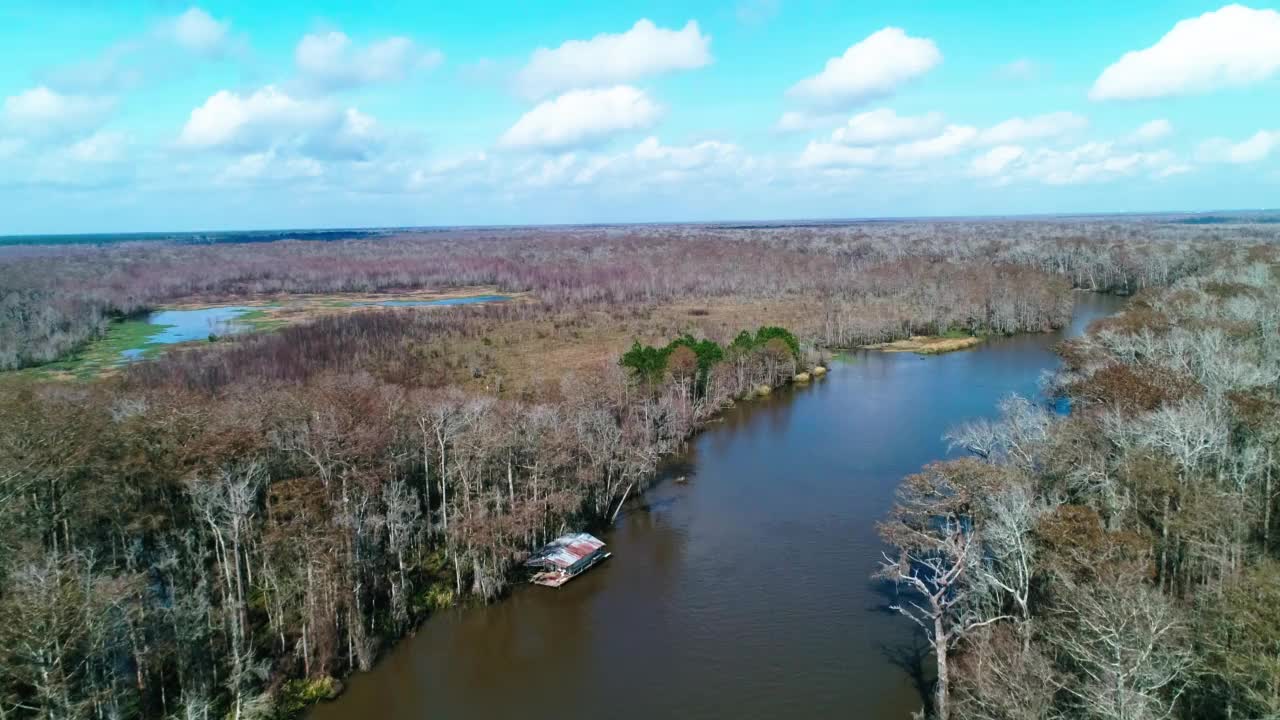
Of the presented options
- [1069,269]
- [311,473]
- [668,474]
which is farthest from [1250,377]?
[1069,269]

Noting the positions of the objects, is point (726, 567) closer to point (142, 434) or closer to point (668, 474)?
point (668, 474)

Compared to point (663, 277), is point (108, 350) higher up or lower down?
lower down

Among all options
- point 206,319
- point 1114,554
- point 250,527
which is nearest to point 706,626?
point 1114,554

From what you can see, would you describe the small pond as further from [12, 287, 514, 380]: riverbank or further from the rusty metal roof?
the rusty metal roof

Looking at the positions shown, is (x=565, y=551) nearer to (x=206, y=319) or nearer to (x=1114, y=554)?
(x=1114, y=554)

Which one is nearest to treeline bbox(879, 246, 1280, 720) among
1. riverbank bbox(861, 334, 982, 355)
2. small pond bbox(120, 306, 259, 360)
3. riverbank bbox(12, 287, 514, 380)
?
riverbank bbox(861, 334, 982, 355)

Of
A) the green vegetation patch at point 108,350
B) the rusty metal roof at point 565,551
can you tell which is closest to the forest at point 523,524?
the rusty metal roof at point 565,551
